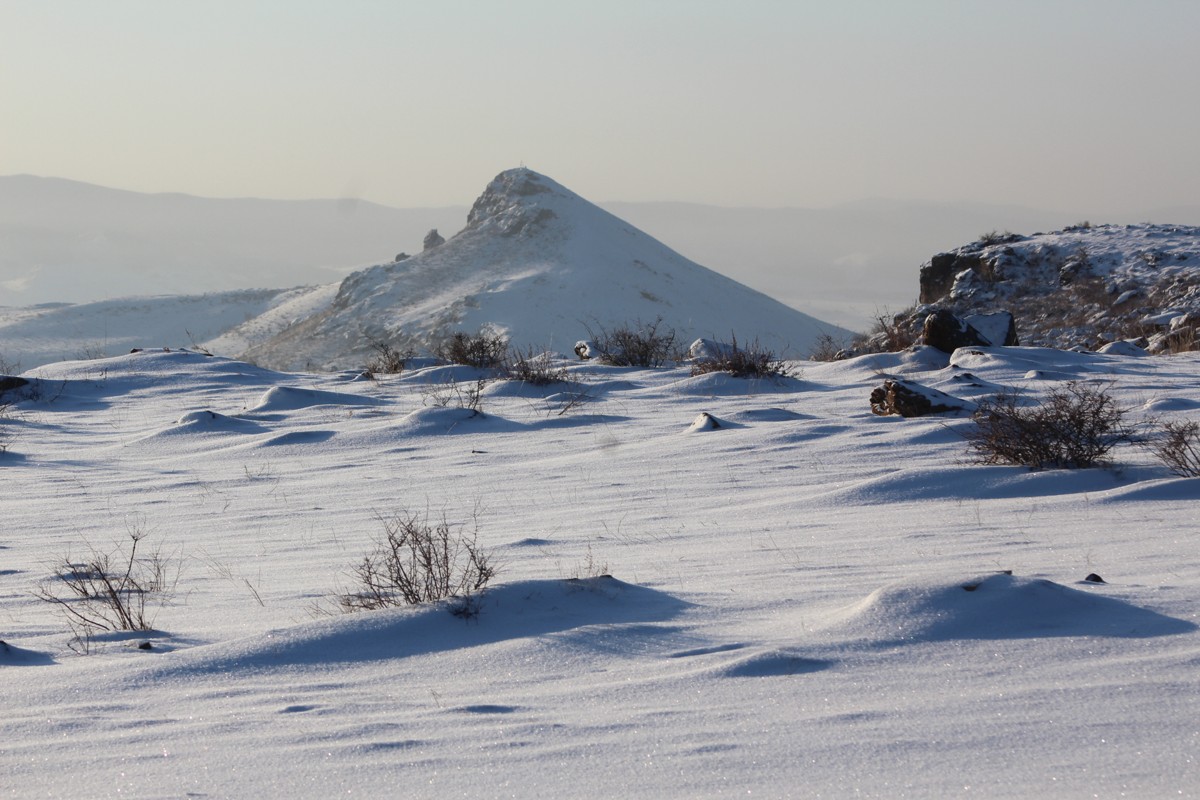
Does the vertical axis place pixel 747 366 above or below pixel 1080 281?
below

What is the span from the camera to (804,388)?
10.0 meters

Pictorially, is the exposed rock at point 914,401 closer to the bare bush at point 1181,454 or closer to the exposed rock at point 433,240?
the bare bush at point 1181,454

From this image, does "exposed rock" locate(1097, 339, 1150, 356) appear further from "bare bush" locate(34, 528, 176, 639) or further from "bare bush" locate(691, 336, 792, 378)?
"bare bush" locate(34, 528, 176, 639)

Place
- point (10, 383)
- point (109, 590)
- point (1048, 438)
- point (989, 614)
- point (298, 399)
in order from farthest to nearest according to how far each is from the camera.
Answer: point (10, 383), point (298, 399), point (1048, 438), point (109, 590), point (989, 614)

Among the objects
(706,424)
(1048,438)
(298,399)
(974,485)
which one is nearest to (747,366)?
(706,424)

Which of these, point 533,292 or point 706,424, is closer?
point 706,424

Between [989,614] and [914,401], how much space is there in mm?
4763

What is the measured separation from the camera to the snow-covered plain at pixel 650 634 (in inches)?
82.2

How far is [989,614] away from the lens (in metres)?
2.89

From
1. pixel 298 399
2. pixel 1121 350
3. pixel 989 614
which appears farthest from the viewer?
pixel 1121 350

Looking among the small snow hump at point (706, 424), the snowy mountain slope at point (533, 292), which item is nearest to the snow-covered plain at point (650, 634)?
the small snow hump at point (706, 424)

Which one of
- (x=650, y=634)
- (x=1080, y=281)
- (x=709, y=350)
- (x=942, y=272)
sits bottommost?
(x=650, y=634)

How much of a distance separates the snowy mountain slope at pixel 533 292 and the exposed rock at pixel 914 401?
17008 mm

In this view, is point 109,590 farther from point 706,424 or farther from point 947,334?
point 947,334
